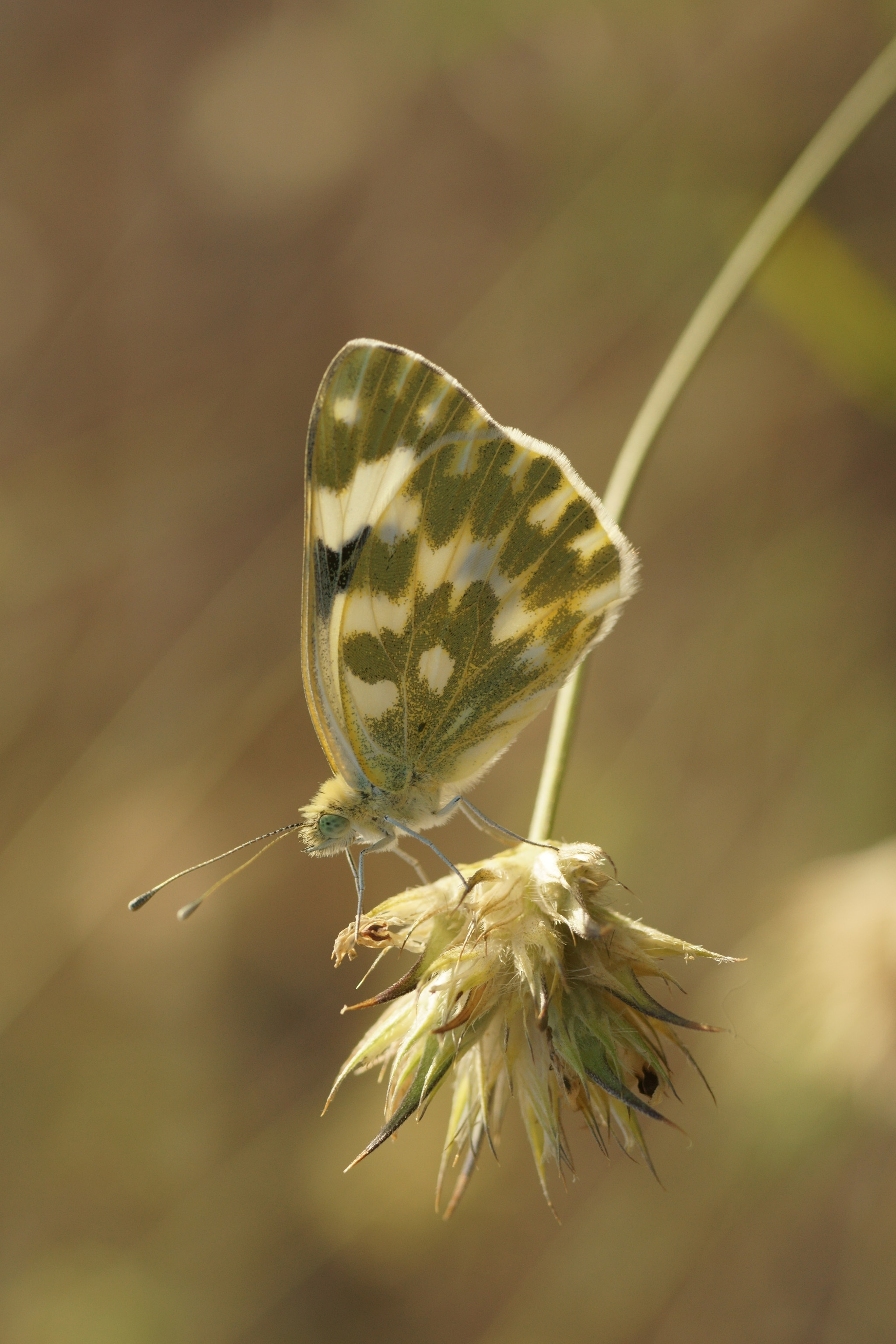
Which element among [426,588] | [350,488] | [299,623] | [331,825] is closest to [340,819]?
[331,825]

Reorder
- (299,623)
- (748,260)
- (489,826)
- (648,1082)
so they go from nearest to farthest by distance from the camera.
A: 1. (648,1082)
2. (489,826)
3. (748,260)
4. (299,623)

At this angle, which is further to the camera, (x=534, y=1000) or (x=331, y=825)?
(x=331, y=825)

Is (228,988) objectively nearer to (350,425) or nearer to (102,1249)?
(102,1249)

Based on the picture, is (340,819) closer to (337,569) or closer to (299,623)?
(337,569)

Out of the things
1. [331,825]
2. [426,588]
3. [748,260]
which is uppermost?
[748,260]

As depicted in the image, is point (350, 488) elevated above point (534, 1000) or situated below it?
above

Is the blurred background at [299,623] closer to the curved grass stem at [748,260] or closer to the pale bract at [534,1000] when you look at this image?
the curved grass stem at [748,260]
